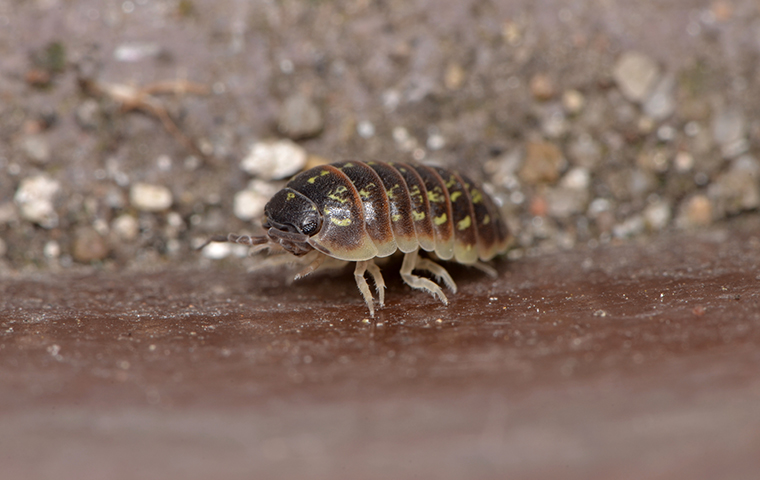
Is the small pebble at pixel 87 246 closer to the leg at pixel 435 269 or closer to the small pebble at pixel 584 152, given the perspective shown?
the leg at pixel 435 269

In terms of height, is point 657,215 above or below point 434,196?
below

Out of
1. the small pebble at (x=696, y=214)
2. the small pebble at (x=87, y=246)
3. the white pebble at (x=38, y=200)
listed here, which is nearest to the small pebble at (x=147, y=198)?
the small pebble at (x=87, y=246)

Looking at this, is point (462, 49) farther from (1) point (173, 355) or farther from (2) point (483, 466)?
(2) point (483, 466)

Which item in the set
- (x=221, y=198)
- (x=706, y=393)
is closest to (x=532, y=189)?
(x=221, y=198)

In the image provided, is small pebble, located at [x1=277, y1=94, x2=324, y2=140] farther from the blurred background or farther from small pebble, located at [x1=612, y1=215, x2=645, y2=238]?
small pebble, located at [x1=612, y1=215, x2=645, y2=238]

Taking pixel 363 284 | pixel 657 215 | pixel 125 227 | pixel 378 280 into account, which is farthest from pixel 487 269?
pixel 125 227

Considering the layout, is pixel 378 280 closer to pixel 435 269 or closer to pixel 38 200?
pixel 435 269

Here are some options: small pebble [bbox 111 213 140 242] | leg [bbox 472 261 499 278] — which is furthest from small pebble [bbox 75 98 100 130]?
leg [bbox 472 261 499 278]
